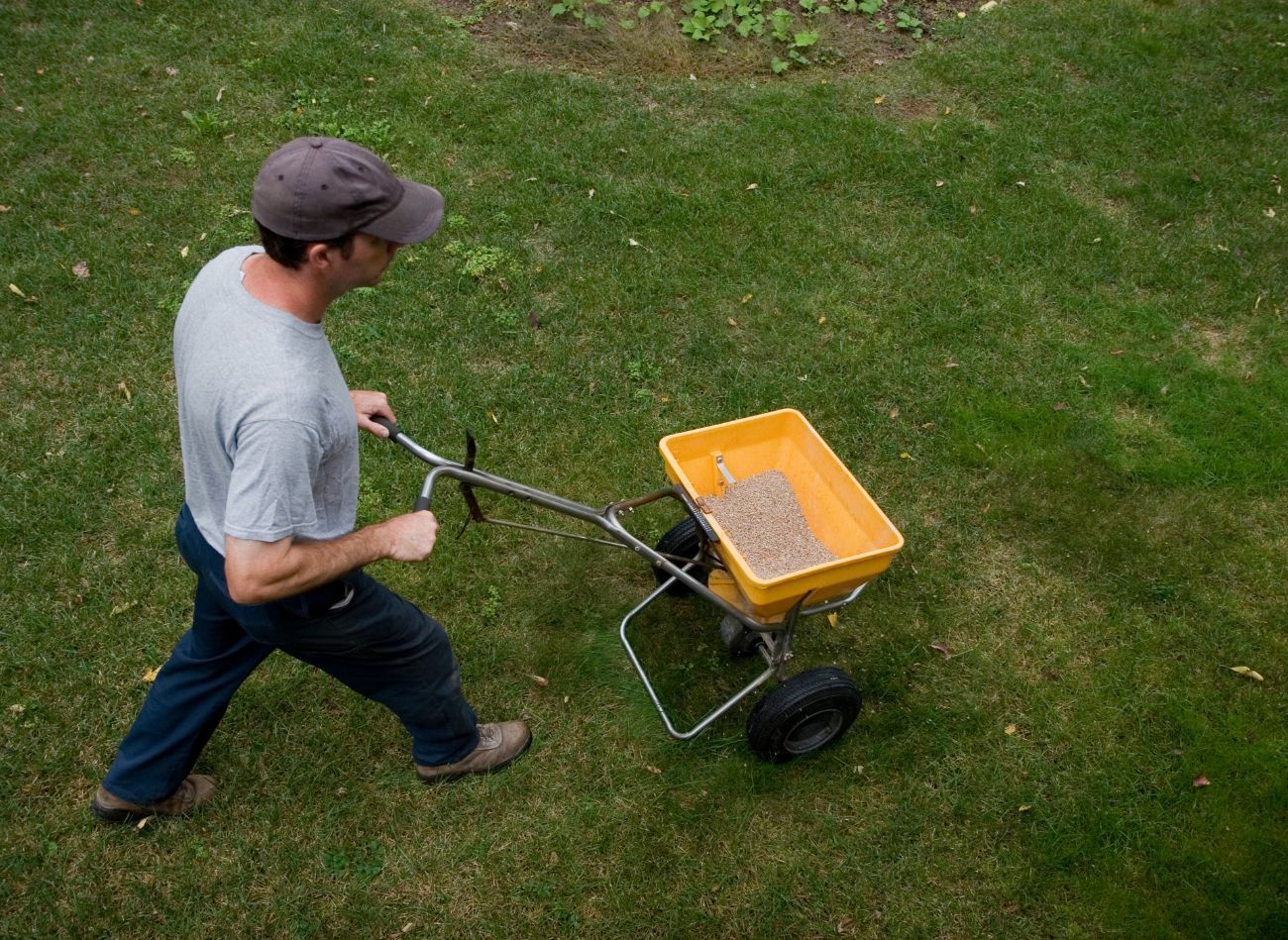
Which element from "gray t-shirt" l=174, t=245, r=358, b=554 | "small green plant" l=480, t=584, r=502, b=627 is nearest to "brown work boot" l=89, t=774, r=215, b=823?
"small green plant" l=480, t=584, r=502, b=627

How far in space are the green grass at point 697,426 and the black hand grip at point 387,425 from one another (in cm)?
124

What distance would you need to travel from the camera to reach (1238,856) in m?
3.47

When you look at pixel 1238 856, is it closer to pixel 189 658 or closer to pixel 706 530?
pixel 706 530

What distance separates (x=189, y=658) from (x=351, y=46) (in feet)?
18.5

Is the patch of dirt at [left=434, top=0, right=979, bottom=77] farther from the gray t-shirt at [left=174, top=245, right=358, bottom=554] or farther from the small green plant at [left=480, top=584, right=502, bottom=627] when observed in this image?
the gray t-shirt at [left=174, top=245, right=358, bottom=554]

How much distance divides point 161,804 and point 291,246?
2.17 meters

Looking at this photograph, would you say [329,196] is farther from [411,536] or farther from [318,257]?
[411,536]

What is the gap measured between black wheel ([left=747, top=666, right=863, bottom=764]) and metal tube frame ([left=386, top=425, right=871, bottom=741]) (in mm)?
113

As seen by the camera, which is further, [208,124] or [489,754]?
[208,124]

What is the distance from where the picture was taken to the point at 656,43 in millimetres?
7441

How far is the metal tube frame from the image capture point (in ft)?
9.54


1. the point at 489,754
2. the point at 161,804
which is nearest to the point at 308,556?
the point at 489,754

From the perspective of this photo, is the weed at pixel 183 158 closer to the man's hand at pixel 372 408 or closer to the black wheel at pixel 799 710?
the man's hand at pixel 372 408

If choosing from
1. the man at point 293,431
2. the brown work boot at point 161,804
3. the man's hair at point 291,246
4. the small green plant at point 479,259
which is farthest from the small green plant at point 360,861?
the small green plant at point 479,259
